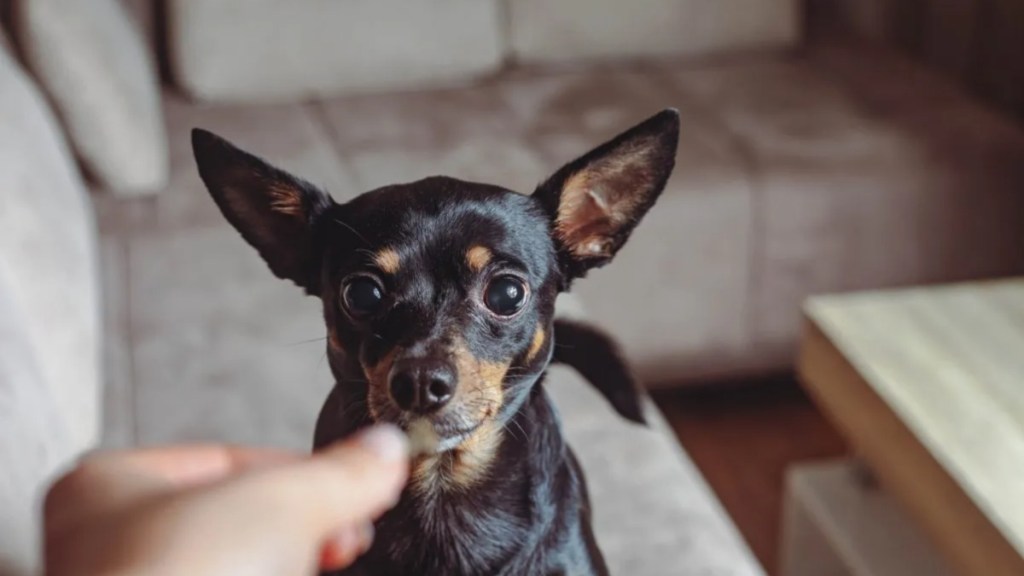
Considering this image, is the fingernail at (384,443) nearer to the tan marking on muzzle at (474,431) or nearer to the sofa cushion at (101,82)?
the tan marking on muzzle at (474,431)

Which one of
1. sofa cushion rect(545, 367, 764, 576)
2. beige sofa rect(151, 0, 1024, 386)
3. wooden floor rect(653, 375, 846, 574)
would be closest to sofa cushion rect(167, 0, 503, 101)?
beige sofa rect(151, 0, 1024, 386)

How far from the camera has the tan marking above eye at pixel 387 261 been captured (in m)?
0.43

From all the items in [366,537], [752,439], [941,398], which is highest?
[366,537]

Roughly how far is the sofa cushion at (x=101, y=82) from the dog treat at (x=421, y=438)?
51 centimetres

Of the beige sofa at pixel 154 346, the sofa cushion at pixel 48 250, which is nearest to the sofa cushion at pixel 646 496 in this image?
the beige sofa at pixel 154 346

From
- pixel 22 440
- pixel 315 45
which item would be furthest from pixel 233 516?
pixel 315 45

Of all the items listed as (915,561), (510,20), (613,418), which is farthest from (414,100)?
(915,561)

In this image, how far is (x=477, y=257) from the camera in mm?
441

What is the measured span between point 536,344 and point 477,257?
5cm

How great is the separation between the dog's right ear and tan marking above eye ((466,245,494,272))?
0.20 ft

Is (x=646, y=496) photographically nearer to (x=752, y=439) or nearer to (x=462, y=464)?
(x=462, y=464)

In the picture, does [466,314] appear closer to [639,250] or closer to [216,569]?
[216,569]

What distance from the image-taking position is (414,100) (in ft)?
4.13

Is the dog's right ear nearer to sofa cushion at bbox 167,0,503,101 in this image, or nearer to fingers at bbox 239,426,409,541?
fingers at bbox 239,426,409,541
